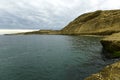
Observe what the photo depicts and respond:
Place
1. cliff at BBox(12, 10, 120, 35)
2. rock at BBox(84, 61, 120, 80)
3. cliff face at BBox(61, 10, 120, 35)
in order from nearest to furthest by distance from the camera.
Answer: rock at BBox(84, 61, 120, 80) < cliff at BBox(12, 10, 120, 35) < cliff face at BBox(61, 10, 120, 35)

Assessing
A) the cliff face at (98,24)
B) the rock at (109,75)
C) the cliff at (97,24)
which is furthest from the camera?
the cliff face at (98,24)

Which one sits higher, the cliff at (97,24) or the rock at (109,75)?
the cliff at (97,24)

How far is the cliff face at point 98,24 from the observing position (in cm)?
9406

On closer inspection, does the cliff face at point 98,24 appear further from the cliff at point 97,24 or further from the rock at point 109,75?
the rock at point 109,75

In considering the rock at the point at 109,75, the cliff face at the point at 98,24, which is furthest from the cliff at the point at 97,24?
the rock at the point at 109,75

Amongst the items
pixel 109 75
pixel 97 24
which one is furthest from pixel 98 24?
pixel 109 75

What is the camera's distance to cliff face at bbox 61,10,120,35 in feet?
309

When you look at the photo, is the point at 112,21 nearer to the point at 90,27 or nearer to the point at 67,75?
the point at 90,27

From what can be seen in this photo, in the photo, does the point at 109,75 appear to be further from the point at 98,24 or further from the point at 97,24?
the point at 97,24

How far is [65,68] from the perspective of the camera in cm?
2733

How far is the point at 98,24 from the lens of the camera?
342 ft

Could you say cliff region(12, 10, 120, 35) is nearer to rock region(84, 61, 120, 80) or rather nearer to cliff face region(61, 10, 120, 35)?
cliff face region(61, 10, 120, 35)

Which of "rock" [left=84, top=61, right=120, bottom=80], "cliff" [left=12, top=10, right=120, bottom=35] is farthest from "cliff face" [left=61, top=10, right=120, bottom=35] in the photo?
"rock" [left=84, top=61, right=120, bottom=80]

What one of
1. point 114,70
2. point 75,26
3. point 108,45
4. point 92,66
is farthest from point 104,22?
point 114,70
